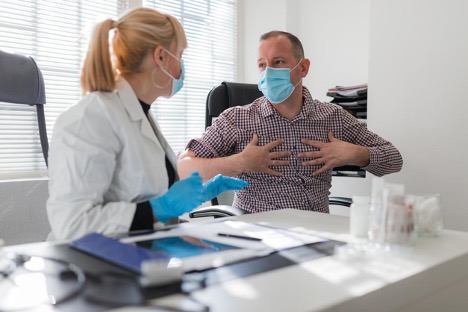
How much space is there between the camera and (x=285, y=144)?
1.86m

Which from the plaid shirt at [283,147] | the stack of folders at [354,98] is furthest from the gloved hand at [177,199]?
the stack of folders at [354,98]

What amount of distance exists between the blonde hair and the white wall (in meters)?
1.03

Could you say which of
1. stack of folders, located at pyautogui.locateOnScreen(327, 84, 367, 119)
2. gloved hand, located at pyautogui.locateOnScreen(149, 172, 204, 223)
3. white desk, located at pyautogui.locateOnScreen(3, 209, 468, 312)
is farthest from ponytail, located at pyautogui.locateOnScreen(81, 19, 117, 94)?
stack of folders, located at pyautogui.locateOnScreen(327, 84, 367, 119)

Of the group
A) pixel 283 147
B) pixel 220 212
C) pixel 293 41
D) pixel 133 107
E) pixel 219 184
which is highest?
pixel 293 41

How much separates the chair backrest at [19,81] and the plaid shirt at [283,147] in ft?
2.16

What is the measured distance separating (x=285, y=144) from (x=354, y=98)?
595 millimetres

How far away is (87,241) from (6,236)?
1007mm

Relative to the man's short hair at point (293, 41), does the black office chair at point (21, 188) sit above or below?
below

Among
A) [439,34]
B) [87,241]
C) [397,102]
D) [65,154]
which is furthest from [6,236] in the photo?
[439,34]

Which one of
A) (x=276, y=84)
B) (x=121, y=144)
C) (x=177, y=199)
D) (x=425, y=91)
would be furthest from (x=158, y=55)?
(x=425, y=91)

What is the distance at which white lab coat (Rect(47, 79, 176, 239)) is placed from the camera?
1.03m

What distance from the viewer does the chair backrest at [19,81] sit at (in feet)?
5.77

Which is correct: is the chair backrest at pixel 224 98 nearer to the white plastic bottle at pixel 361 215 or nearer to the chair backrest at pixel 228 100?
the chair backrest at pixel 228 100

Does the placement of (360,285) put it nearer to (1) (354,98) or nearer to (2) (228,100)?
(2) (228,100)
